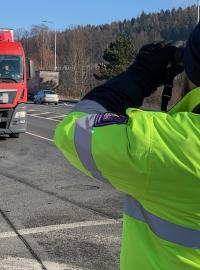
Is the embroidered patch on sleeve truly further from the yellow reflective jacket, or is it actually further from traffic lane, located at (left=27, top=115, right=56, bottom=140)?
traffic lane, located at (left=27, top=115, right=56, bottom=140)

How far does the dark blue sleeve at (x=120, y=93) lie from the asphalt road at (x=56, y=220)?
10.6ft

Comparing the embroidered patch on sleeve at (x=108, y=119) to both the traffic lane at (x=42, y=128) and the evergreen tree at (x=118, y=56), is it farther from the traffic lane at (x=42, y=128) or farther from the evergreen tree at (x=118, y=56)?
the evergreen tree at (x=118, y=56)

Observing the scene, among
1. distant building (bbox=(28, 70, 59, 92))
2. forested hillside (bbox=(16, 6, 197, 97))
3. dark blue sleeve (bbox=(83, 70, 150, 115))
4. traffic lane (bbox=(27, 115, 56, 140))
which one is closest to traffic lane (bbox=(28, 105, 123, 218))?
dark blue sleeve (bbox=(83, 70, 150, 115))

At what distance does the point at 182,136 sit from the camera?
52.3 inches

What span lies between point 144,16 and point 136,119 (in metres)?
150

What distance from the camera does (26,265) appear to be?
4609 mm

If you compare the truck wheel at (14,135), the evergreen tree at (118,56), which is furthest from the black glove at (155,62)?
the evergreen tree at (118,56)

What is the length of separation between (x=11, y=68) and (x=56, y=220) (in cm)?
1003

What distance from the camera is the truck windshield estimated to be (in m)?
15.5

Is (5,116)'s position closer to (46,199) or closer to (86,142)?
(46,199)

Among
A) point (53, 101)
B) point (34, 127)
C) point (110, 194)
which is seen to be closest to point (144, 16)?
point (53, 101)

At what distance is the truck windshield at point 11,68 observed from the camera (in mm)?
15484

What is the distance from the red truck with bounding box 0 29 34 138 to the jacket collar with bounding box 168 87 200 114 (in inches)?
559

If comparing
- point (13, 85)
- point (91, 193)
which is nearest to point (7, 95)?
point (13, 85)
